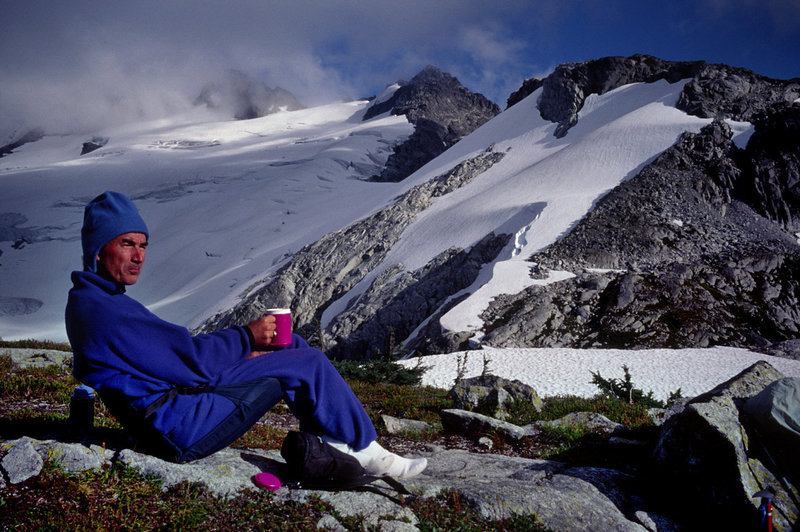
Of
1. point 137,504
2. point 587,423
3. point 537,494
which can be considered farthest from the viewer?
point 587,423

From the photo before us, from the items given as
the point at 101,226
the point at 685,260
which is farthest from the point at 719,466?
the point at 685,260

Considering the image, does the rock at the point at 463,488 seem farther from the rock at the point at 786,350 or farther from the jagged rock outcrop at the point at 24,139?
the jagged rock outcrop at the point at 24,139

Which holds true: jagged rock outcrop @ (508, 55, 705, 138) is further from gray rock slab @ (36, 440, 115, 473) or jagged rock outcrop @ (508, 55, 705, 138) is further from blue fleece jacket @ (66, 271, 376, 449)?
gray rock slab @ (36, 440, 115, 473)

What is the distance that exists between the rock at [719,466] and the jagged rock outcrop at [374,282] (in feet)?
63.5

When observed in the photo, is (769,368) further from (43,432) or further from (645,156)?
(645,156)

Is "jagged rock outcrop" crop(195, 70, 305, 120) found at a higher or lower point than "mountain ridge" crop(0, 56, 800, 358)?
higher

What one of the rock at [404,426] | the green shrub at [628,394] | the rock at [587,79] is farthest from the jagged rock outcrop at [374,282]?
the rock at [404,426]

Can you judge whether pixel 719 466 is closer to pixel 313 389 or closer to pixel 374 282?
pixel 313 389

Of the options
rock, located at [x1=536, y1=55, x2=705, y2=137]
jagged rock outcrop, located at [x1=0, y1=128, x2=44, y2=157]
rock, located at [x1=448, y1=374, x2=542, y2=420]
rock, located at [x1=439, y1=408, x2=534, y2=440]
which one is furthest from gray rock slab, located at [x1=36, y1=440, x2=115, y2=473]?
jagged rock outcrop, located at [x1=0, y1=128, x2=44, y2=157]

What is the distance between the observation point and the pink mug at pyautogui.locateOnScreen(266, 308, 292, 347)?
11.2 feet

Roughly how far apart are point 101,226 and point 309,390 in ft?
6.03

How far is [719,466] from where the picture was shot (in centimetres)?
391

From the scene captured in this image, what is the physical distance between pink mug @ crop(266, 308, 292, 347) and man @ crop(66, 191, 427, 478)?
5 cm

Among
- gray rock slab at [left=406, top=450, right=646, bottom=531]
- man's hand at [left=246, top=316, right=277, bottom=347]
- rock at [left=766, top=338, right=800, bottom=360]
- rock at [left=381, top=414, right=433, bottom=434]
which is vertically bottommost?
rock at [left=766, top=338, right=800, bottom=360]
